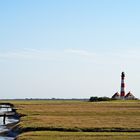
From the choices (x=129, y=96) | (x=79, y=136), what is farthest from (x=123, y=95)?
(x=79, y=136)

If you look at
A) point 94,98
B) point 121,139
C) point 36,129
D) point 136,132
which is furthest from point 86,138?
point 94,98

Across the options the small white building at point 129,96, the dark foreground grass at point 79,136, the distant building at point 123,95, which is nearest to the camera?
the dark foreground grass at point 79,136

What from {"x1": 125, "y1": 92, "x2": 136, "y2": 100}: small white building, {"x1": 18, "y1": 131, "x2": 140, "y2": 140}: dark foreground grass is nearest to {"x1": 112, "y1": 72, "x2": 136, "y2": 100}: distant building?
{"x1": 125, "y1": 92, "x2": 136, "y2": 100}: small white building

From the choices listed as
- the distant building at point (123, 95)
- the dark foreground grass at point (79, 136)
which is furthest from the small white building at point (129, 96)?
the dark foreground grass at point (79, 136)

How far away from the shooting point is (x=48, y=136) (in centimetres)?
4200

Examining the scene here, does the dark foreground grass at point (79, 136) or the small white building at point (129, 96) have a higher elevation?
the small white building at point (129, 96)

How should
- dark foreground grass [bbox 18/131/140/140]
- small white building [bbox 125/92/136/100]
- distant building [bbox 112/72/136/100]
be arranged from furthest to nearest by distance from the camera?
A: small white building [bbox 125/92/136/100]
distant building [bbox 112/72/136/100]
dark foreground grass [bbox 18/131/140/140]

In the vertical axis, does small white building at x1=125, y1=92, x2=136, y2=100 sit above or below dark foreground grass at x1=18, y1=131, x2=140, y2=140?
above

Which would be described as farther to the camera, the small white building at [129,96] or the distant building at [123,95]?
the small white building at [129,96]

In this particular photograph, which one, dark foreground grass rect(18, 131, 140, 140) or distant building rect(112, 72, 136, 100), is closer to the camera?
dark foreground grass rect(18, 131, 140, 140)

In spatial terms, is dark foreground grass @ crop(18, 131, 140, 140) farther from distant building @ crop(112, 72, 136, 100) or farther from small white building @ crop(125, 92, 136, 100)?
small white building @ crop(125, 92, 136, 100)

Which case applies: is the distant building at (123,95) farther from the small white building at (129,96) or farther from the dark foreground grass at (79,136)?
the dark foreground grass at (79,136)

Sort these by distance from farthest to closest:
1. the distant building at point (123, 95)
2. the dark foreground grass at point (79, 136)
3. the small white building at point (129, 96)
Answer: the small white building at point (129, 96) < the distant building at point (123, 95) < the dark foreground grass at point (79, 136)

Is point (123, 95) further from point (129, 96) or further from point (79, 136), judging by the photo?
point (79, 136)
